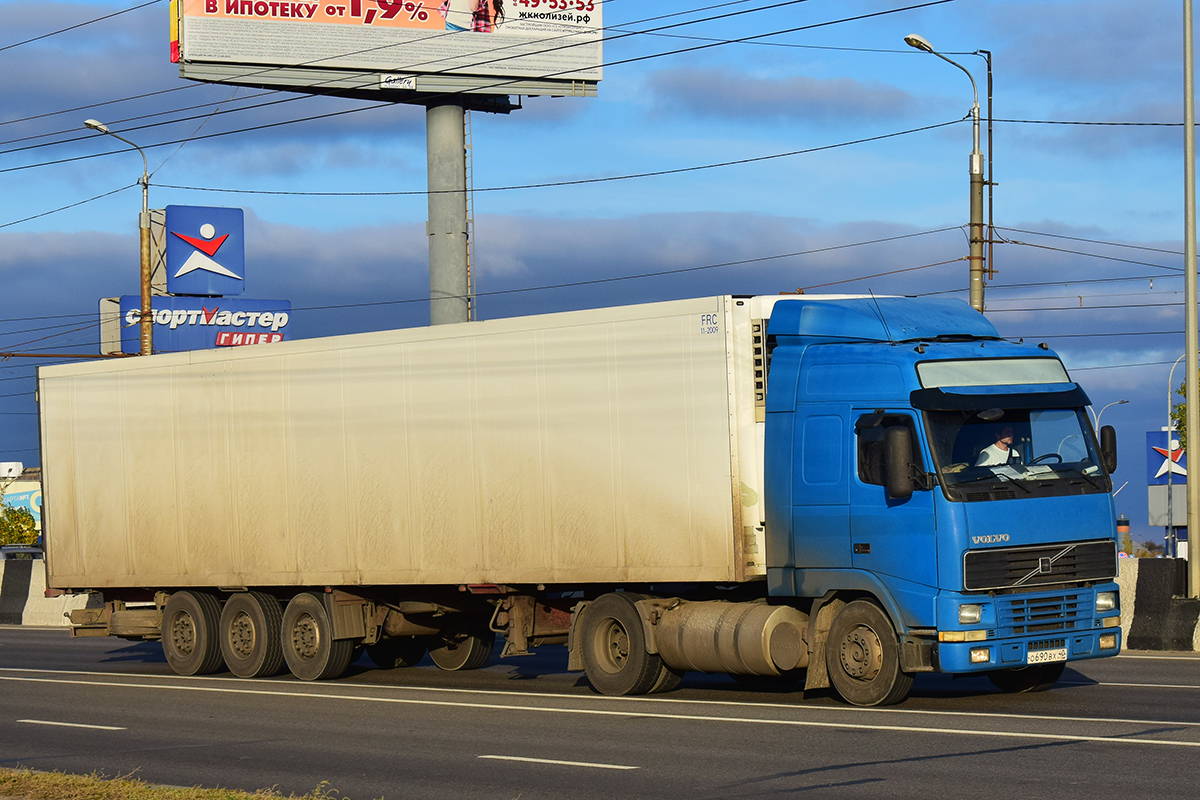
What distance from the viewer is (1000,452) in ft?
46.1

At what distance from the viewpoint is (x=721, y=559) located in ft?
49.3

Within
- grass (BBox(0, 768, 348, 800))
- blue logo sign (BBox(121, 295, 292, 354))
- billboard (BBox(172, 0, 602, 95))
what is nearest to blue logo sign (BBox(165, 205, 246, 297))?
blue logo sign (BBox(121, 295, 292, 354))

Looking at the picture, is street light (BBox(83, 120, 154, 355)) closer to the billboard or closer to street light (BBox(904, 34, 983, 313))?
the billboard

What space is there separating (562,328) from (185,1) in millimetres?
33168

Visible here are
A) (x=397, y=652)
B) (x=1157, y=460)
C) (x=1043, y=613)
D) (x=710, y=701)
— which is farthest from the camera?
(x=1157, y=460)

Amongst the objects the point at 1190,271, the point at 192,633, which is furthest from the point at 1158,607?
the point at 192,633


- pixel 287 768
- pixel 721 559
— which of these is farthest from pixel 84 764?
pixel 721 559

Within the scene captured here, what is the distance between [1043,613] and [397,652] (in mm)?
9392

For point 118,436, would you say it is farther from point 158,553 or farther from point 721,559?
point 721,559

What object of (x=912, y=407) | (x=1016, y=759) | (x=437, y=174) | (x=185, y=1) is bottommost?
(x=1016, y=759)

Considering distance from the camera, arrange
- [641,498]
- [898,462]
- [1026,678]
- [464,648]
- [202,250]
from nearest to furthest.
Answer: [898,462] → [1026,678] → [641,498] → [464,648] → [202,250]

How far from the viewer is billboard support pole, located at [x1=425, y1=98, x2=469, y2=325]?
47.0 metres

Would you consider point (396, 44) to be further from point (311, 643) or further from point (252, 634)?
point (311, 643)

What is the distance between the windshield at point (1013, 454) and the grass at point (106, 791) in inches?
238
